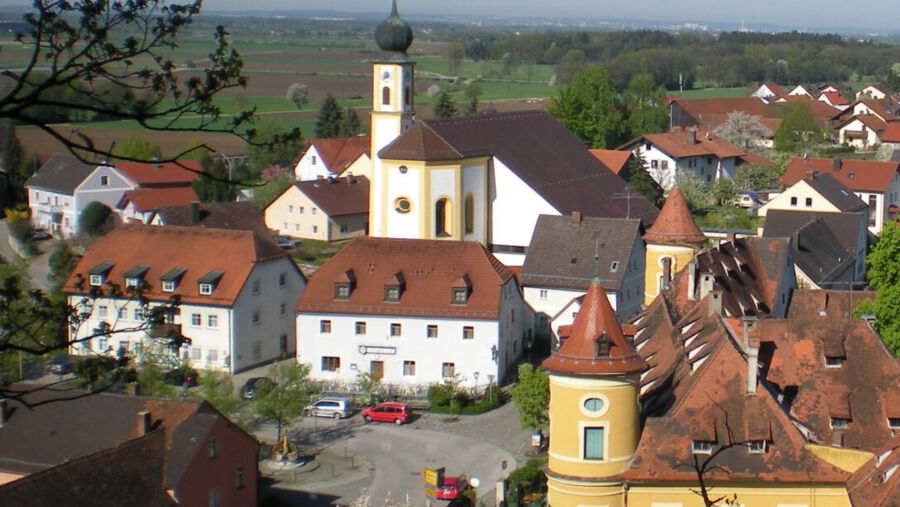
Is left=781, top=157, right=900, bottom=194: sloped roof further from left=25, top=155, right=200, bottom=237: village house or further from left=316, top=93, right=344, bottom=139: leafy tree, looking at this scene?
left=316, top=93, right=344, bottom=139: leafy tree

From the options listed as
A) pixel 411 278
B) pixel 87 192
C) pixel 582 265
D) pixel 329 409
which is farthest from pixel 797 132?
pixel 329 409

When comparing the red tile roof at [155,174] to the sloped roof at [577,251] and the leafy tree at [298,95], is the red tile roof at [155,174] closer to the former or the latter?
the sloped roof at [577,251]

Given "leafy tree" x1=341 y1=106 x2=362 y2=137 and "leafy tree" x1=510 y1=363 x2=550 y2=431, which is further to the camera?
"leafy tree" x1=341 y1=106 x2=362 y2=137

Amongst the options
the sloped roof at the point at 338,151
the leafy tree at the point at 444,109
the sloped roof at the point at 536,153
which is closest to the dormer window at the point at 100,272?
the sloped roof at the point at 536,153

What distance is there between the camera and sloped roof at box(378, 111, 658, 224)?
1889 inches

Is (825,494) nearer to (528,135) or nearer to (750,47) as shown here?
(528,135)

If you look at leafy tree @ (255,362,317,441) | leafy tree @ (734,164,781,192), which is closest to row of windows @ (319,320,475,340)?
leafy tree @ (255,362,317,441)

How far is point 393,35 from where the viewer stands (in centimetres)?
5050

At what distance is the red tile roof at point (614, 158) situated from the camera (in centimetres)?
6700

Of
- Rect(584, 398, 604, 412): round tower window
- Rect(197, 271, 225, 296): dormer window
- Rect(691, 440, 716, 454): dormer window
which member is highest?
Rect(584, 398, 604, 412): round tower window

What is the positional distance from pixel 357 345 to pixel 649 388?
13.3 meters

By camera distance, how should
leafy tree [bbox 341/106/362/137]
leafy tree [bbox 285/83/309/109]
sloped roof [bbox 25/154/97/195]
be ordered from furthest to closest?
leafy tree [bbox 285/83/309/109], leafy tree [bbox 341/106/362/137], sloped roof [bbox 25/154/97/195]

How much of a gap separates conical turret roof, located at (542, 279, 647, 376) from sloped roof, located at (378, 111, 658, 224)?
2449cm

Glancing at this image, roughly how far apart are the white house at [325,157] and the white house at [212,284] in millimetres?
29056
